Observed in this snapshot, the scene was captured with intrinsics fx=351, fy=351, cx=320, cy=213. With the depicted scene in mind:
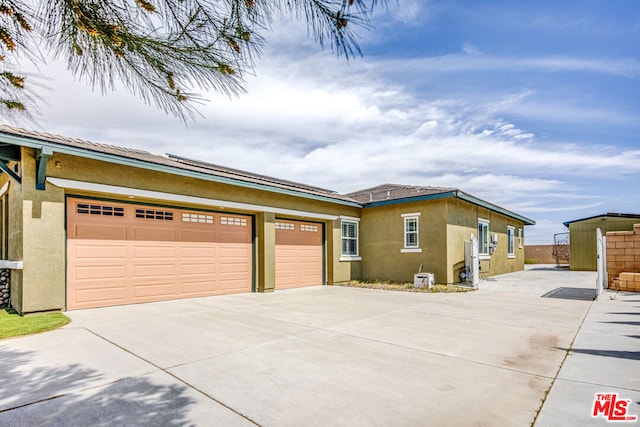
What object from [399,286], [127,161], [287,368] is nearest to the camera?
[287,368]

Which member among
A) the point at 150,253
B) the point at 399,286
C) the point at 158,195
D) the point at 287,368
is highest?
the point at 158,195

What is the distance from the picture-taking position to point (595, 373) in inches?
157

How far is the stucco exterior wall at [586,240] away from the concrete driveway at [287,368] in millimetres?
16398

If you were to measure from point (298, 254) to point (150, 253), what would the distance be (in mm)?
5494

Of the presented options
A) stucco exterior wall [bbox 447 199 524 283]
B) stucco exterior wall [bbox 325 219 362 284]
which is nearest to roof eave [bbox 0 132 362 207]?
stucco exterior wall [bbox 325 219 362 284]

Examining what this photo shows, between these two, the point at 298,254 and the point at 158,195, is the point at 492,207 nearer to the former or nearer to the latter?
the point at 298,254

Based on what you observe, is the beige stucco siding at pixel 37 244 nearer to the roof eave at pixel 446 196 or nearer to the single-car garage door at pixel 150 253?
the single-car garage door at pixel 150 253

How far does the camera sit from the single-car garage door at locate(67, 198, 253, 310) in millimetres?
8250

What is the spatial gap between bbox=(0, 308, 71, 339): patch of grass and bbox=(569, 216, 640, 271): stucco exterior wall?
25.0 meters

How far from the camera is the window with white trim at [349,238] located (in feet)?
49.7

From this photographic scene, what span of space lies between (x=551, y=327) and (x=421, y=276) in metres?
6.16

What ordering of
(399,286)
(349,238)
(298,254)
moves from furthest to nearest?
1. (349,238)
2. (298,254)
3. (399,286)

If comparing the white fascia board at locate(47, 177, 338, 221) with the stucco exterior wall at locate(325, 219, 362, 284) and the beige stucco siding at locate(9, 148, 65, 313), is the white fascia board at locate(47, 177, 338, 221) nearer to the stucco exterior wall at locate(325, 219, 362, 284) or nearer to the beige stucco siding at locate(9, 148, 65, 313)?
the beige stucco siding at locate(9, 148, 65, 313)

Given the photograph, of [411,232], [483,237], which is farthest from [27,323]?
[483,237]
